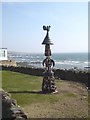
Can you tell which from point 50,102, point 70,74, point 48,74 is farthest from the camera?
point 70,74

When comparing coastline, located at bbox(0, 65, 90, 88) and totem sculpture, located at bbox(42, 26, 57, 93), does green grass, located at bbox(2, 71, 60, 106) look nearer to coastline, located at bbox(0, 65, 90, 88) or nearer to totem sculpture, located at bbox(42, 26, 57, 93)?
totem sculpture, located at bbox(42, 26, 57, 93)

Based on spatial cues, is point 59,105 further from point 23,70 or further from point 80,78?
point 23,70

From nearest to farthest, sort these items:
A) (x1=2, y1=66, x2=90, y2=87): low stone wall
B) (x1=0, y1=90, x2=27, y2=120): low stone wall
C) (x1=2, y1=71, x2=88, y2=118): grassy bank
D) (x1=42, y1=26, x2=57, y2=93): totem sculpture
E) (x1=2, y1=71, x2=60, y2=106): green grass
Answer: (x1=0, y1=90, x2=27, y2=120): low stone wall → (x1=2, y1=71, x2=88, y2=118): grassy bank → (x1=2, y1=71, x2=60, y2=106): green grass → (x1=42, y1=26, x2=57, y2=93): totem sculpture → (x1=2, y1=66, x2=90, y2=87): low stone wall

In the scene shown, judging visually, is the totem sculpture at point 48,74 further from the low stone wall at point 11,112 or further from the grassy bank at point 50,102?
the low stone wall at point 11,112

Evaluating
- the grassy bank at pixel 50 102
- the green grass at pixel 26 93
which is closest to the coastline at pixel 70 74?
the green grass at pixel 26 93

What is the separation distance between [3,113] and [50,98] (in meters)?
6.83

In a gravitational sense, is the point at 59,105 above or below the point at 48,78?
below

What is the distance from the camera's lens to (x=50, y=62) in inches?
831

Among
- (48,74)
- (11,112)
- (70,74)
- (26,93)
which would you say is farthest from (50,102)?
(70,74)

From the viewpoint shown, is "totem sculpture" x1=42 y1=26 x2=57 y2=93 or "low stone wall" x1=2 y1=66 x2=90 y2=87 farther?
"low stone wall" x1=2 y1=66 x2=90 y2=87

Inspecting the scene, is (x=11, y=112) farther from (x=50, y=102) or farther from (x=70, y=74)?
(x=70, y=74)

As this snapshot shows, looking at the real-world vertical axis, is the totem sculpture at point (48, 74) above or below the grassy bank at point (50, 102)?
above

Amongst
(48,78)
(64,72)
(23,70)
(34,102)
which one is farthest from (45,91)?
(23,70)

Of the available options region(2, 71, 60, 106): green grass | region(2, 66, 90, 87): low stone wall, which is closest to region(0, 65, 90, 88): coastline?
region(2, 66, 90, 87): low stone wall
